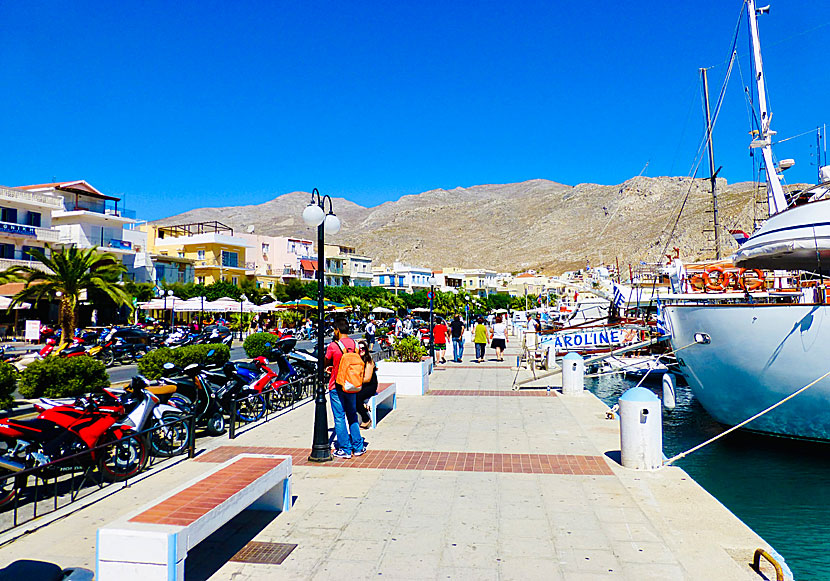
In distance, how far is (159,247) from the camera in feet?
212

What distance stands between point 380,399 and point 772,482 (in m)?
6.39

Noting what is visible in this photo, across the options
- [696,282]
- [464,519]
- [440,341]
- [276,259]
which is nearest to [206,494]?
[464,519]

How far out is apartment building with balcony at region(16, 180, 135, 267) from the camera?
46.2 metres

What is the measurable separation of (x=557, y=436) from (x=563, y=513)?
11.6 ft

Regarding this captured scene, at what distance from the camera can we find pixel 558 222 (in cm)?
17338

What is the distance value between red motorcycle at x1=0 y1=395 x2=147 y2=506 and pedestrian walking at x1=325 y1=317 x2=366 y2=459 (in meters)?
2.28

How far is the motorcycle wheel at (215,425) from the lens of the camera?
903 cm

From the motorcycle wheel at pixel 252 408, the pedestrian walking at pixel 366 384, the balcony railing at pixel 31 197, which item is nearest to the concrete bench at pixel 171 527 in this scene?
the pedestrian walking at pixel 366 384

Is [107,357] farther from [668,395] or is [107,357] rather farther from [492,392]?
[668,395]

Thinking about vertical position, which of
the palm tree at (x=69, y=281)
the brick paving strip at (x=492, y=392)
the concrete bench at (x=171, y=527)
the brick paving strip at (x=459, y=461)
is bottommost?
the brick paving strip at (x=492, y=392)

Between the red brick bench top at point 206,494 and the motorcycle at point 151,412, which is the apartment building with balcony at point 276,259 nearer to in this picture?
the motorcycle at point 151,412

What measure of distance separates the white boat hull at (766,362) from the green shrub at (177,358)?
9.58m

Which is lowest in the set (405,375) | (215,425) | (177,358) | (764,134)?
(215,425)

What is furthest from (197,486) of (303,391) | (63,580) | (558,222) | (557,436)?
(558,222)
